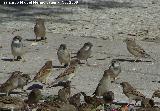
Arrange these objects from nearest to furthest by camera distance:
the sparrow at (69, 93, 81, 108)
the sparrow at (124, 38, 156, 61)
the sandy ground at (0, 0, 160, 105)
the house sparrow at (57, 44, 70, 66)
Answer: the sparrow at (69, 93, 81, 108) → the sandy ground at (0, 0, 160, 105) → the house sparrow at (57, 44, 70, 66) → the sparrow at (124, 38, 156, 61)

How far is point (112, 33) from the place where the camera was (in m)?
20.3

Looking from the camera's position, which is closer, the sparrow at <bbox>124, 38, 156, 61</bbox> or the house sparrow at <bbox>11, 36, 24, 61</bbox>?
the house sparrow at <bbox>11, 36, 24, 61</bbox>

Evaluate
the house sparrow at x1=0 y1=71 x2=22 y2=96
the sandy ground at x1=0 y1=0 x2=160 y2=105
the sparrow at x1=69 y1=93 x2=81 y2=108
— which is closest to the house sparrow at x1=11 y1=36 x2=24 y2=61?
the sandy ground at x1=0 y1=0 x2=160 y2=105

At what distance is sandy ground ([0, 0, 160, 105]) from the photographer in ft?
50.8

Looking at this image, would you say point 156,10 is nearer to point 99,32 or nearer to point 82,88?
point 99,32

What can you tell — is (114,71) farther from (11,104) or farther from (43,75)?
(11,104)

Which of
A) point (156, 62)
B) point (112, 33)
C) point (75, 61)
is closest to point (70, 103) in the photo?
point (75, 61)

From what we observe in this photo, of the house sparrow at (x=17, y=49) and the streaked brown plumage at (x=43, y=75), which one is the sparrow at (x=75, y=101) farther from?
the house sparrow at (x=17, y=49)

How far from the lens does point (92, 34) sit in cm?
2009

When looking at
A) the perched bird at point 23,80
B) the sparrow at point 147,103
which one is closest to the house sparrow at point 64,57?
the perched bird at point 23,80

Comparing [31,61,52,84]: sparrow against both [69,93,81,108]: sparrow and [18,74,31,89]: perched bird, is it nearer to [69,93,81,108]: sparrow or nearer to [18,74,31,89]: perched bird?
[18,74,31,89]: perched bird

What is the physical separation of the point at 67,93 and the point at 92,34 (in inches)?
302

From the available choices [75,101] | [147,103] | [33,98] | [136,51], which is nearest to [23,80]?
[33,98]

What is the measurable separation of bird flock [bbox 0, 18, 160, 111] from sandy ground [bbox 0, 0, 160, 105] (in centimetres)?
26
